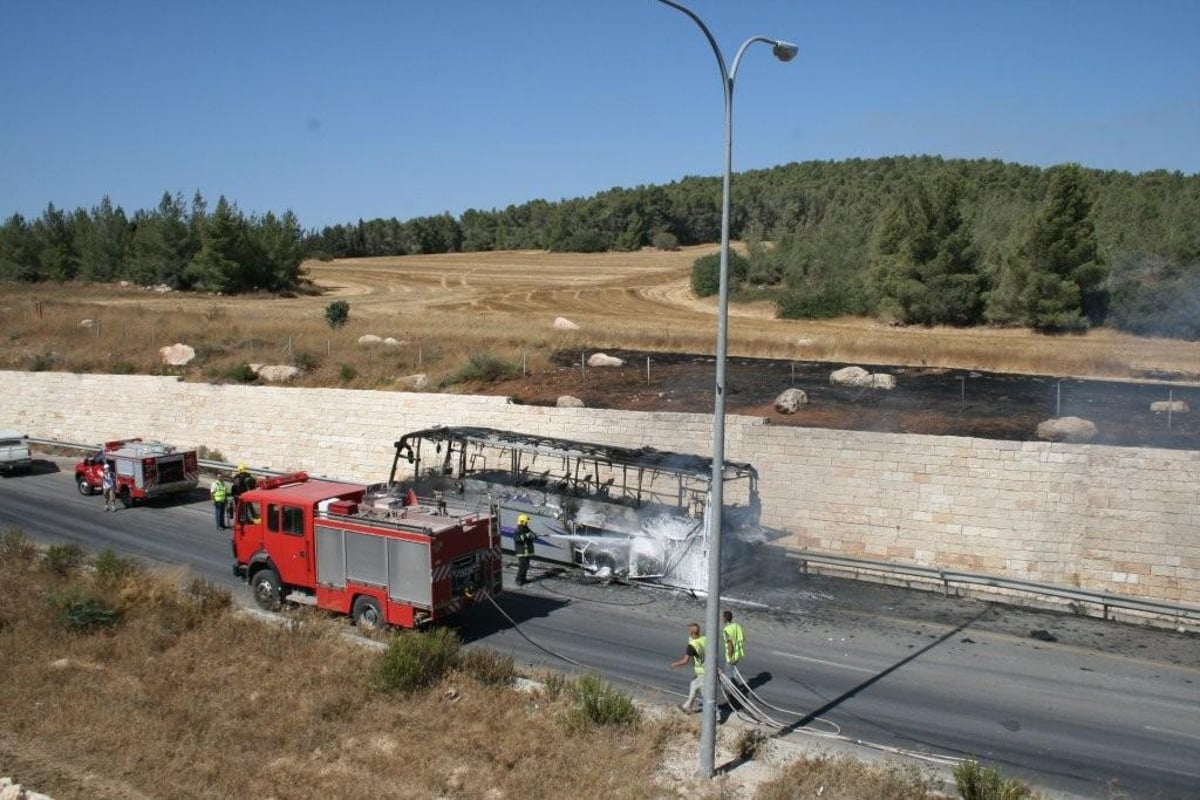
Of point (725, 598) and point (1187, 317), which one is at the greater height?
point (1187, 317)

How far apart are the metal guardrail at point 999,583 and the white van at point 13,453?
2764cm

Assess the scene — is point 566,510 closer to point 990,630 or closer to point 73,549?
point 990,630

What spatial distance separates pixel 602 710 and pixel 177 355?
118 feet

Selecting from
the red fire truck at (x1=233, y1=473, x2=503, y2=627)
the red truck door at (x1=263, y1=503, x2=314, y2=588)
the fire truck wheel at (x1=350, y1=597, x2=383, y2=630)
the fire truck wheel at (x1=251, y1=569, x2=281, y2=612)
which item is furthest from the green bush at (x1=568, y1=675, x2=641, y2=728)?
the fire truck wheel at (x1=251, y1=569, x2=281, y2=612)

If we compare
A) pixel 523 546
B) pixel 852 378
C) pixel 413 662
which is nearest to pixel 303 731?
pixel 413 662

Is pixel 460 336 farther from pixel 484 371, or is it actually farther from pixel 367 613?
pixel 367 613

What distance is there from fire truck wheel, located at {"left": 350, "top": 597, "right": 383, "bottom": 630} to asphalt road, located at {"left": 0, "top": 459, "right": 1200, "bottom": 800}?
1.59 metres

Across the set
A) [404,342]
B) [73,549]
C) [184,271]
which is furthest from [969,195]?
[73,549]

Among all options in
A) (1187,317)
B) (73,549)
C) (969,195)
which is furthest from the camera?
(969,195)

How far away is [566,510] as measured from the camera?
21484 millimetres

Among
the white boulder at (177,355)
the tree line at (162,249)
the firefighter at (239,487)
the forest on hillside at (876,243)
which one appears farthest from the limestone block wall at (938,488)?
the tree line at (162,249)

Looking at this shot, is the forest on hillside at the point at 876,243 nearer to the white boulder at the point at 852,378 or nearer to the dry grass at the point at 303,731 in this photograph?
the white boulder at the point at 852,378

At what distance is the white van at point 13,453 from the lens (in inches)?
1308

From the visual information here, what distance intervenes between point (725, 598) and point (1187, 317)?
32.1 meters
